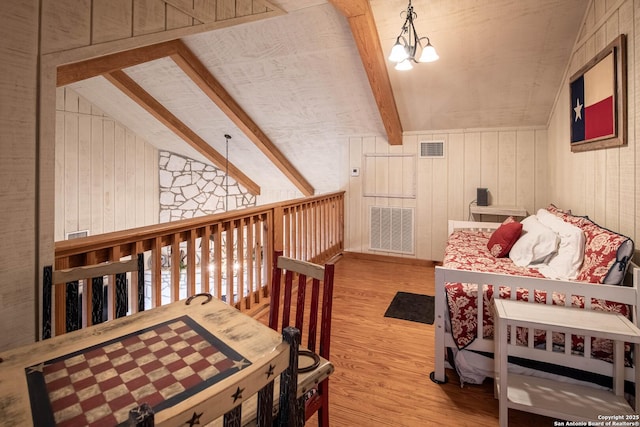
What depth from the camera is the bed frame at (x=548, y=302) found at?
162 centimetres

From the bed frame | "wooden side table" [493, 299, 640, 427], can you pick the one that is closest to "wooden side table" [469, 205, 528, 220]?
the bed frame

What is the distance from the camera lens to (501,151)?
13.6 ft

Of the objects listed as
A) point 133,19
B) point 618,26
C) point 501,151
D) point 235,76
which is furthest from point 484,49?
point 133,19

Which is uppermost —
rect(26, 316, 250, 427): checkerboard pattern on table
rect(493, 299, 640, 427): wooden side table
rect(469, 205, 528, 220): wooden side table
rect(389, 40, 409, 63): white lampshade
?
rect(389, 40, 409, 63): white lampshade

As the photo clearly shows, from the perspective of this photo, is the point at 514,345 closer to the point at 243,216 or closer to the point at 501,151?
the point at 243,216

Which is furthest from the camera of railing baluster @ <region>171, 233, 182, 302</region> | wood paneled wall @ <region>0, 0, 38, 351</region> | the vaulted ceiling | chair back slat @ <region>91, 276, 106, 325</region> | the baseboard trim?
the baseboard trim

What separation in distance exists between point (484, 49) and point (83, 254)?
3.44 meters

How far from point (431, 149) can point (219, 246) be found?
10.3 ft

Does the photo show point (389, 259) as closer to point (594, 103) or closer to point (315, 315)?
point (594, 103)

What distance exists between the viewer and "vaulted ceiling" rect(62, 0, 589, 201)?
9.50ft

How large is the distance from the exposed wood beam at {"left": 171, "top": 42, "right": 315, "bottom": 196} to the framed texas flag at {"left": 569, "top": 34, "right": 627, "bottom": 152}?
353cm

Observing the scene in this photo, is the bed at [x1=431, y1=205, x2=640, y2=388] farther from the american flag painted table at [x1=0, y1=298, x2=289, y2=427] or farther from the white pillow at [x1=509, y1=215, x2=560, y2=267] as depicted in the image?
the american flag painted table at [x1=0, y1=298, x2=289, y2=427]

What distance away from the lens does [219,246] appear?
249 cm

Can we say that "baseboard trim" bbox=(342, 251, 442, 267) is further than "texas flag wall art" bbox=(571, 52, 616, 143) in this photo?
Yes
